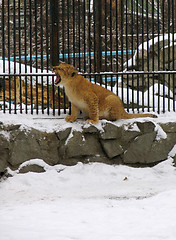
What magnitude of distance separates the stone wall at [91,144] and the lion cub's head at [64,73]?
816 millimetres

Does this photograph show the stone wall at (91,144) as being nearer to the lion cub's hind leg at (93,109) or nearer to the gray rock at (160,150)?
the gray rock at (160,150)

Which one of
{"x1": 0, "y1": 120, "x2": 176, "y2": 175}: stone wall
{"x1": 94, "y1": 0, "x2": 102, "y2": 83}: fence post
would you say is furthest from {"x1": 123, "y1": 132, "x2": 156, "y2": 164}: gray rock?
{"x1": 94, "y1": 0, "x2": 102, "y2": 83}: fence post

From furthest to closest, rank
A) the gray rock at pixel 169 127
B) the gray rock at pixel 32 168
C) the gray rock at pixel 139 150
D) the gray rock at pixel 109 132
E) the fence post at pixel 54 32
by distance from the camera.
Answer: the fence post at pixel 54 32 → the gray rock at pixel 169 127 → the gray rock at pixel 139 150 → the gray rock at pixel 109 132 → the gray rock at pixel 32 168

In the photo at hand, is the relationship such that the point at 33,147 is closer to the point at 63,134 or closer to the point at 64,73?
the point at 63,134

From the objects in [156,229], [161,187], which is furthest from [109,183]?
[156,229]

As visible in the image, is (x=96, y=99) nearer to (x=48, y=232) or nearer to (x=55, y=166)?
(x=55, y=166)

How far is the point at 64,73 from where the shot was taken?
19.2ft

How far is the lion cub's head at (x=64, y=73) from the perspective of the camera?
19.1 ft

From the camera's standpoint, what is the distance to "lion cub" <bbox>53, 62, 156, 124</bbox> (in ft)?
19.3

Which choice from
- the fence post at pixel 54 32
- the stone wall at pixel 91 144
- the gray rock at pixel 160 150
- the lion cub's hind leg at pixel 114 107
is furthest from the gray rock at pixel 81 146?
the fence post at pixel 54 32

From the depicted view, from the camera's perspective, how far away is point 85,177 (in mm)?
5719

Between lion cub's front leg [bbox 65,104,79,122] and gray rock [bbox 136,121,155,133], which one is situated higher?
lion cub's front leg [bbox 65,104,79,122]

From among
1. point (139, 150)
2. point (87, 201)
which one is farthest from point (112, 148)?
point (87, 201)

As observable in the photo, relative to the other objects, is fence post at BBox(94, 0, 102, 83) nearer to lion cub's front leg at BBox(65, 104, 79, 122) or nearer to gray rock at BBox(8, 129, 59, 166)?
lion cub's front leg at BBox(65, 104, 79, 122)
